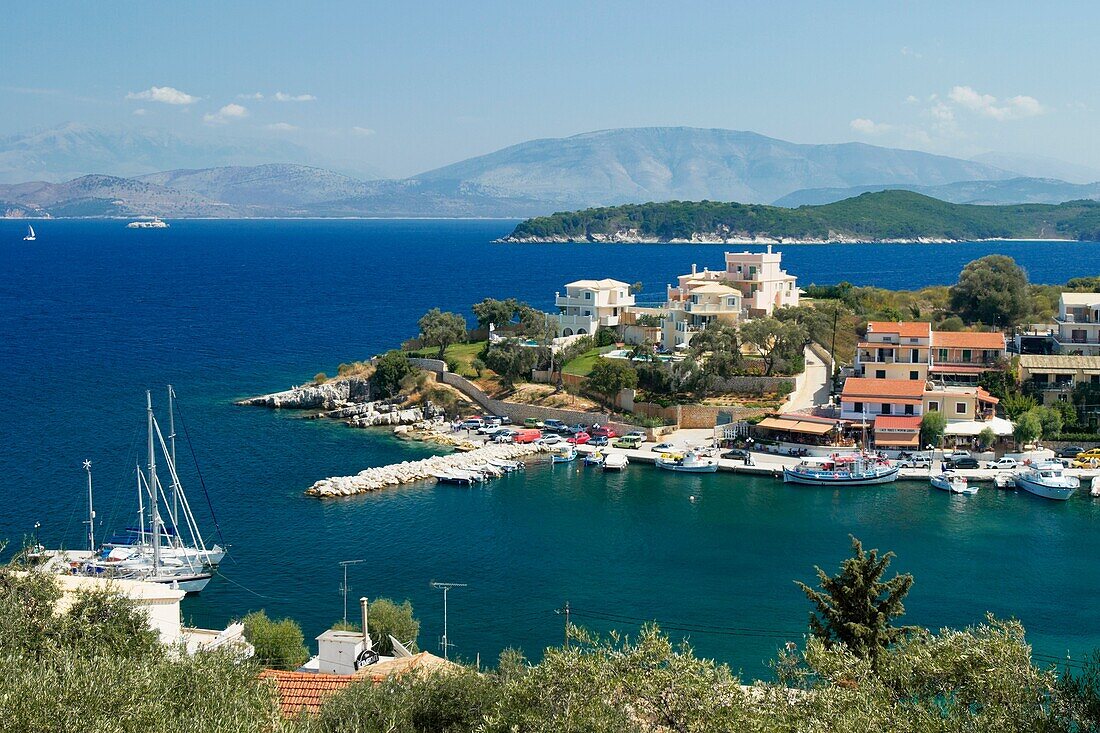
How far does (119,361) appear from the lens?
65.9 metres

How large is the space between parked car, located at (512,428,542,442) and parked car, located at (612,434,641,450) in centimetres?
343

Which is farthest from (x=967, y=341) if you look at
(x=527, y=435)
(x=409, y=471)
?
(x=409, y=471)

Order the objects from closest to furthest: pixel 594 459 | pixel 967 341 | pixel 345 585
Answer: pixel 345 585 < pixel 594 459 < pixel 967 341

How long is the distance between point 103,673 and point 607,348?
4314 cm

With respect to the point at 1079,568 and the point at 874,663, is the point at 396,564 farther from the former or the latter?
the point at 1079,568

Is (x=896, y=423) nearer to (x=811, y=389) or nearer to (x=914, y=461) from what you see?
(x=914, y=461)

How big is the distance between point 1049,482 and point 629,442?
15.8 m

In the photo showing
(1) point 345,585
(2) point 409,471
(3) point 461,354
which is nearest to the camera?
(1) point 345,585

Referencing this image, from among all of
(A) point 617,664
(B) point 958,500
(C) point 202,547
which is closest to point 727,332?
(B) point 958,500

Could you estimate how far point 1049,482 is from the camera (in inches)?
1459

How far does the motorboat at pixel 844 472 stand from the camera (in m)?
39.2

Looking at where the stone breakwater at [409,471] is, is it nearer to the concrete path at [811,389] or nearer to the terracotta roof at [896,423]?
the concrete path at [811,389]

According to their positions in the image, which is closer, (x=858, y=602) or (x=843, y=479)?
(x=858, y=602)

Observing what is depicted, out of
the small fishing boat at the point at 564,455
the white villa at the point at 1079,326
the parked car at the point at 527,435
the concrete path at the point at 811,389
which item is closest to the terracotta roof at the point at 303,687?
the small fishing boat at the point at 564,455
